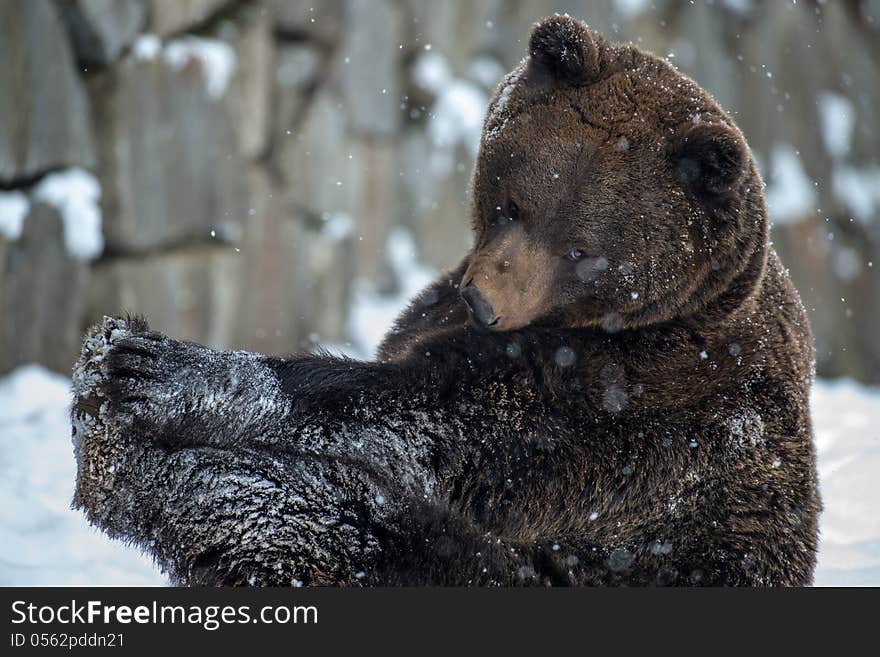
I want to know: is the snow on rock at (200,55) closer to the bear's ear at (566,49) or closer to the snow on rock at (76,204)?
the snow on rock at (76,204)

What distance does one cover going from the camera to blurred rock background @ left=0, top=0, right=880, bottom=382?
7.40 metres

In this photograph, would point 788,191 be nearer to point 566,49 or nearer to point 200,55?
point 200,55

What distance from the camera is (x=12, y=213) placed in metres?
7.12

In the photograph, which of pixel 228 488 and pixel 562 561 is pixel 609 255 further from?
pixel 228 488

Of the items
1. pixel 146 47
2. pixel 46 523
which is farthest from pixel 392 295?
pixel 46 523

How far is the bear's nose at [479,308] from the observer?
3.22 metres

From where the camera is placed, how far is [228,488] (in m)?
3.16

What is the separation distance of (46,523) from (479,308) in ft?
8.03

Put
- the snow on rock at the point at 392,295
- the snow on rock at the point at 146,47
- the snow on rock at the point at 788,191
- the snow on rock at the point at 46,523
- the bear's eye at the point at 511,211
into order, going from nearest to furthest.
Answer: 1. the bear's eye at the point at 511,211
2. the snow on rock at the point at 46,523
3. the snow on rock at the point at 146,47
4. the snow on rock at the point at 392,295
5. the snow on rock at the point at 788,191

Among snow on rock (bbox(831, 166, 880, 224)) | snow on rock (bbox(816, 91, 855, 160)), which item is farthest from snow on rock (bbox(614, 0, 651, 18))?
snow on rock (bbox(831, 166, 880, 224))

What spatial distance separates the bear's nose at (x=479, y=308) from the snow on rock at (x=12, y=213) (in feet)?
15.7

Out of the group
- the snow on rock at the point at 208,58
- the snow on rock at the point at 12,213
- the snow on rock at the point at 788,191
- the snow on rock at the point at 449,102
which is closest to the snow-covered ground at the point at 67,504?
the snow on rock at the point at 12,213

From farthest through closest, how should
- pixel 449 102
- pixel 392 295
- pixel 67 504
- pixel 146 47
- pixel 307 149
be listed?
pixel 392 295 → pixel 449 102 → pixel 307 149 → pixel 146 47 → pixel 67 504

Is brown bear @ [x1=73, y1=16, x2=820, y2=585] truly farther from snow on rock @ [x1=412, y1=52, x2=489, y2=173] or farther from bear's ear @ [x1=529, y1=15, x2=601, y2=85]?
snow on rock @ [x1=412, y1=52, x2=489, y2=173]
